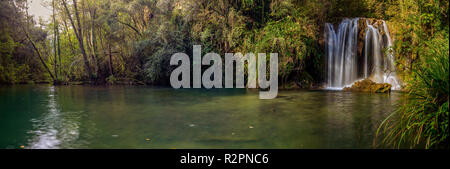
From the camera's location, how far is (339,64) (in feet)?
51.0

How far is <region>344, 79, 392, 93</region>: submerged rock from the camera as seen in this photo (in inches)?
511

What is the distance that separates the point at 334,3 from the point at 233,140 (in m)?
14.4

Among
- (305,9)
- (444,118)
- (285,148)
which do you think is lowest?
(285,148)

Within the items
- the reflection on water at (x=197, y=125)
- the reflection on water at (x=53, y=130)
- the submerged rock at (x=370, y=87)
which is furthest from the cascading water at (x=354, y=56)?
→ the reflection on water at (x=53, y=130)

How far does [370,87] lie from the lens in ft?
44.0

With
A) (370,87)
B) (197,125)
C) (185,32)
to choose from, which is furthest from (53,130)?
(185,32)

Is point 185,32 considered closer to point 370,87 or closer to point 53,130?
point 370,87

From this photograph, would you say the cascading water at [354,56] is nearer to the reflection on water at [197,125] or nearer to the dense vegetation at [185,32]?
the dense vegetation at [185,32]

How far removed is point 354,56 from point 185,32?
29.2 feet

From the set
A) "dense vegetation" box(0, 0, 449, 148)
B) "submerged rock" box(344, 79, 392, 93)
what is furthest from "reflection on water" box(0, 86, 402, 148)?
"dense vegetation" box(0, 0, 449, 148)

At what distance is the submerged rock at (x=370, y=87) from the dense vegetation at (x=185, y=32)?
80 cm

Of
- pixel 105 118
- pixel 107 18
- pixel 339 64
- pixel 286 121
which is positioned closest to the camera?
pixel 286 121
